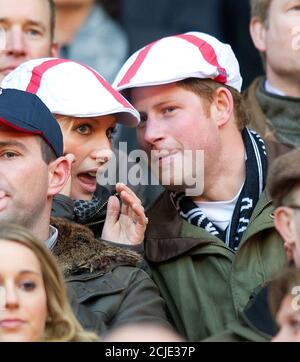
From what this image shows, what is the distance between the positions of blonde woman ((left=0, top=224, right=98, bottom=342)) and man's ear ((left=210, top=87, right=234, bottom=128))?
148 centimetres

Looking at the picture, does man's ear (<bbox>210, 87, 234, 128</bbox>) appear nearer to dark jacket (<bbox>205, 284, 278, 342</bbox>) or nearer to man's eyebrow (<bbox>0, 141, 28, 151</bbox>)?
man's eyebrow (<bbox>0, 141, 28, 151</bbox>)

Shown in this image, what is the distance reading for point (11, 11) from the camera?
664 cm

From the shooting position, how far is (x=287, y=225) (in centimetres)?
503

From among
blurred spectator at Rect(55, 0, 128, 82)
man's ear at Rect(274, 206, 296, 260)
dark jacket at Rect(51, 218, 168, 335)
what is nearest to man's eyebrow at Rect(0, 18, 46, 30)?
dark jacket at Rect(51, 218, 168, 335)

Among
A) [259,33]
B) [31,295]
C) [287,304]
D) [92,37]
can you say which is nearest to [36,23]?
[259,33]

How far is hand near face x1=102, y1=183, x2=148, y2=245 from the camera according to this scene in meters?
5.70

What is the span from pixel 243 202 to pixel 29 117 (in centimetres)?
99

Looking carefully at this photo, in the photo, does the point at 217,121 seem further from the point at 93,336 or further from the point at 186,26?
the point at 186,26

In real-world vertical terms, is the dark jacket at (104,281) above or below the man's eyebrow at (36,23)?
below

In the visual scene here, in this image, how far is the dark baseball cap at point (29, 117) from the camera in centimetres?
542

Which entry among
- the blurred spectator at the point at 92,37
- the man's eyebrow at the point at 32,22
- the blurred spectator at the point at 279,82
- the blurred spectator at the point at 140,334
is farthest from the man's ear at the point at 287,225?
the blurred spectator at the point at 92,37

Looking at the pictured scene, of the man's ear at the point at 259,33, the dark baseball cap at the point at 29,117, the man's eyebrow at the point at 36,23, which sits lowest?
the dark baseball cap at the point at 29,117

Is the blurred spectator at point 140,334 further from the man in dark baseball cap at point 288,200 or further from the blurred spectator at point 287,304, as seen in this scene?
the man in dark baseball cap at point 288,200

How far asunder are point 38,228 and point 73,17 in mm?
3214
